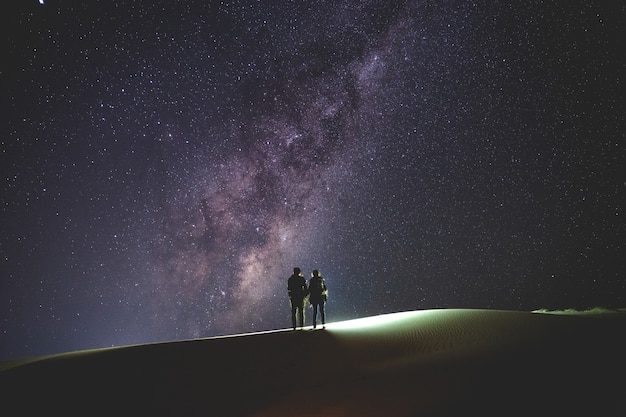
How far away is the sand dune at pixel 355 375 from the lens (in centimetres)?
475

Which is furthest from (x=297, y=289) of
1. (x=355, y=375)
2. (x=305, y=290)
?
(x=355, y=375)

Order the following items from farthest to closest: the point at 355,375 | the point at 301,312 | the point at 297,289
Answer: the point at 301,312
the point at 297,289
the point at 355,375

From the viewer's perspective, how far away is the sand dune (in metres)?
4.75

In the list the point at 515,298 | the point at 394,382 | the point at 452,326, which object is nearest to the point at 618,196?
the point at 515,298

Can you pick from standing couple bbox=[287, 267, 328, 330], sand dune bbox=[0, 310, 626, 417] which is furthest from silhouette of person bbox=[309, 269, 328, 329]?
sand dune bbox=[0, 310, 626, 417]

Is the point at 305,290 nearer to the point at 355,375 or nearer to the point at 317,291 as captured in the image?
the point at 317,291

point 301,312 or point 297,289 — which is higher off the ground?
point 297,289

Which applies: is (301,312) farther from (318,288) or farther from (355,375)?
(355,375)

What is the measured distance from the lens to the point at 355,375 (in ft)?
21.4

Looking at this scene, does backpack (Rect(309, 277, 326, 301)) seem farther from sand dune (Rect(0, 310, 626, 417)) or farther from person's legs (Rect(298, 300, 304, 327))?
sand dune (Rect(0, 310, 626, 417))

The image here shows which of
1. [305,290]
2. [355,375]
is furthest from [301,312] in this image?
[355,375]

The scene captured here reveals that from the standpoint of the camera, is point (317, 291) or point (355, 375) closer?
point (355, 375)

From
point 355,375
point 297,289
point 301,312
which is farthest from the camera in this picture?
point 301,312

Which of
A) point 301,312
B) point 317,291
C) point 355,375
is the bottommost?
point 355,375
